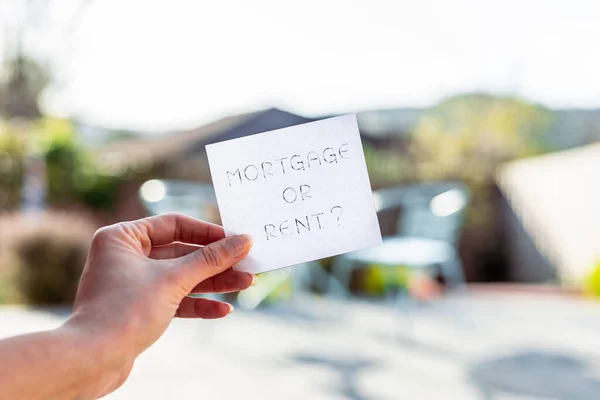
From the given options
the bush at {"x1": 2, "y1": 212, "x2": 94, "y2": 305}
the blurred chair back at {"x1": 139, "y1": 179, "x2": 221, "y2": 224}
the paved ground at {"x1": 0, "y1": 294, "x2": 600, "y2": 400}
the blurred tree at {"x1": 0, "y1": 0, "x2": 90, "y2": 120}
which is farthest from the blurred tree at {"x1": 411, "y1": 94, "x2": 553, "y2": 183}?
the blurred tree at {"x1": 0, "y1": 0, "x2": 90, "y2": 120}

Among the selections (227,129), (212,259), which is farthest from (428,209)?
(212,259)

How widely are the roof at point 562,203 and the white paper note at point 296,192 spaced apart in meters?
4.28

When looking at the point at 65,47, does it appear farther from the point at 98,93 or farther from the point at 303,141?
the point at 303,141

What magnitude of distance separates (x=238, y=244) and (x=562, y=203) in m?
5.01

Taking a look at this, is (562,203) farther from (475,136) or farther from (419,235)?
(419,235)

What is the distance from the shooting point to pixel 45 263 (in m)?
3.94

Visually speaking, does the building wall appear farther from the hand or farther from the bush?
the hand

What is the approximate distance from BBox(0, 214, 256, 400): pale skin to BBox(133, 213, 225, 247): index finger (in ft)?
0.05

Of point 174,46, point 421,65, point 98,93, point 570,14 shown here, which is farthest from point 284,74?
point 570,14

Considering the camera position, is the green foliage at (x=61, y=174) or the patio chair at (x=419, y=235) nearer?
the patio chair at (x=419, y=235)

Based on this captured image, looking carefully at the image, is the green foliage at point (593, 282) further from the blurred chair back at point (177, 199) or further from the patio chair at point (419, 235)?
the blurred chair back at point (177, 199)

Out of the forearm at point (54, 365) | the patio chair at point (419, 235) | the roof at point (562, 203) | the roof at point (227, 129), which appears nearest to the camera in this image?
the forearm at point (54, 365)

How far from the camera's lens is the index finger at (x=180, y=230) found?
0.70 meters

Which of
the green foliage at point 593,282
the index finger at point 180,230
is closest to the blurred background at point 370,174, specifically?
the green foliage at point 593,282
